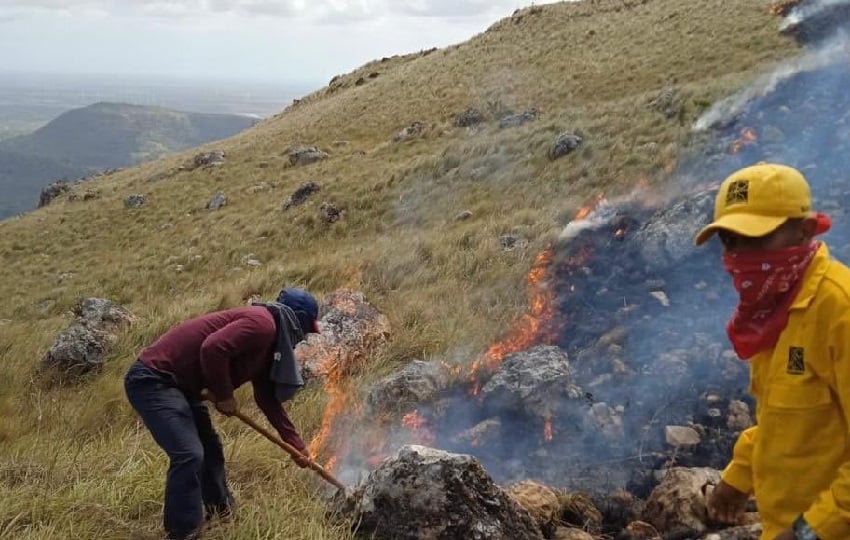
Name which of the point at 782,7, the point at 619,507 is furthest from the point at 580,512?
the point at 782,7

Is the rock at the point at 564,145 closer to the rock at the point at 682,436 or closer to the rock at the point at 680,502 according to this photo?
the rock at the point at 682,436

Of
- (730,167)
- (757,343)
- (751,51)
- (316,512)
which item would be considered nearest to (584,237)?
(730,167)

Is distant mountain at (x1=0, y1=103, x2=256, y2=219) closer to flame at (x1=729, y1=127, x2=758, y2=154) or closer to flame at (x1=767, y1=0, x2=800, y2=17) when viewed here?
flame at (x1=767, y1=0, x2=800, y2=17)

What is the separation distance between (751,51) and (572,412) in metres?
17.4

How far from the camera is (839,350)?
169 centimetres

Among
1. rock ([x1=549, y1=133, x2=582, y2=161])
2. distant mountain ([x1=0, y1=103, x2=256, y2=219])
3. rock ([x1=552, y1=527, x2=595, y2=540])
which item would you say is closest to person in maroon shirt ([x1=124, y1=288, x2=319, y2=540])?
rock ([x1=552, y1=527, x2=595, y2=540])

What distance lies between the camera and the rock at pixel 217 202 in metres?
20.1

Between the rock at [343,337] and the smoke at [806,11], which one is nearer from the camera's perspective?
the rock at [343,337]

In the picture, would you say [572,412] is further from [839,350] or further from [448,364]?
[839,350]

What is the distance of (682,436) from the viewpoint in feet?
13.4

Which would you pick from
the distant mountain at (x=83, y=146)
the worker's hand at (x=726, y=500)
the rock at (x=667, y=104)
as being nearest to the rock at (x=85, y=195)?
the rock at (x=667, y=104)

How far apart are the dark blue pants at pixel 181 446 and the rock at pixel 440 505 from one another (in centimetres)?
82

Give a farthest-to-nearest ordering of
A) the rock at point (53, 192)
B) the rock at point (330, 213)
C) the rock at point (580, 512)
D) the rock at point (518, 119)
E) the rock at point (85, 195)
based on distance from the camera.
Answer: the rock at point (53, 192) < the rock at point (85, 195) < the rock at point (518, 119) < the rock at point (330, 213) < the rock at point (580, 512)

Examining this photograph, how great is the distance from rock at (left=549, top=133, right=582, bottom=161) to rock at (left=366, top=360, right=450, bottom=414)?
7686 mm
